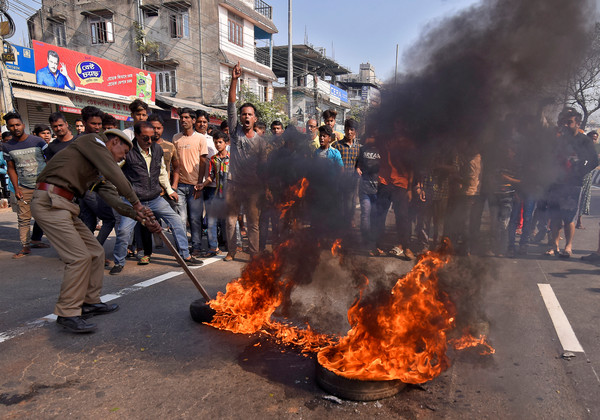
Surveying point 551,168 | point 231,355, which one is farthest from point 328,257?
point 551,168

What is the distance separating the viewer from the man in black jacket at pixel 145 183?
549 centimetres

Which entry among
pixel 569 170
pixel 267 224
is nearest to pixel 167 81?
pixel 267 224

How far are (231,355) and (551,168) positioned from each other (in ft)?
17.3

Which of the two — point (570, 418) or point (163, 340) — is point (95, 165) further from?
point (570, 418)

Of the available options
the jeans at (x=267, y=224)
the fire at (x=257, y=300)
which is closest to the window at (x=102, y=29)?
the jeans at (x=267, y=224)

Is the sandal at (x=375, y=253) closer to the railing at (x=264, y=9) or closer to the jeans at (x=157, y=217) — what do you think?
the jeans at (x=157, y=217)

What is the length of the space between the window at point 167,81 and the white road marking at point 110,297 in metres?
22.8

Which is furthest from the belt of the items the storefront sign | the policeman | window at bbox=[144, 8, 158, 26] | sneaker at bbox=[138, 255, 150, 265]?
window at bbox=[144, 8, 158, 26]

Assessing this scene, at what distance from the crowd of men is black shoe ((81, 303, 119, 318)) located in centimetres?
1

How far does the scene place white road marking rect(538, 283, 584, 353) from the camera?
3287 millimetres

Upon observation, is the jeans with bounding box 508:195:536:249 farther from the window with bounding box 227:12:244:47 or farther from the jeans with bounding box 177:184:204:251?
the window with bounding box 227:12:244:47

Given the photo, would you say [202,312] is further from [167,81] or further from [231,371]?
[167,81]

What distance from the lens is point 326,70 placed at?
41.8 meters

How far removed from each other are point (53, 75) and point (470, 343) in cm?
1707
